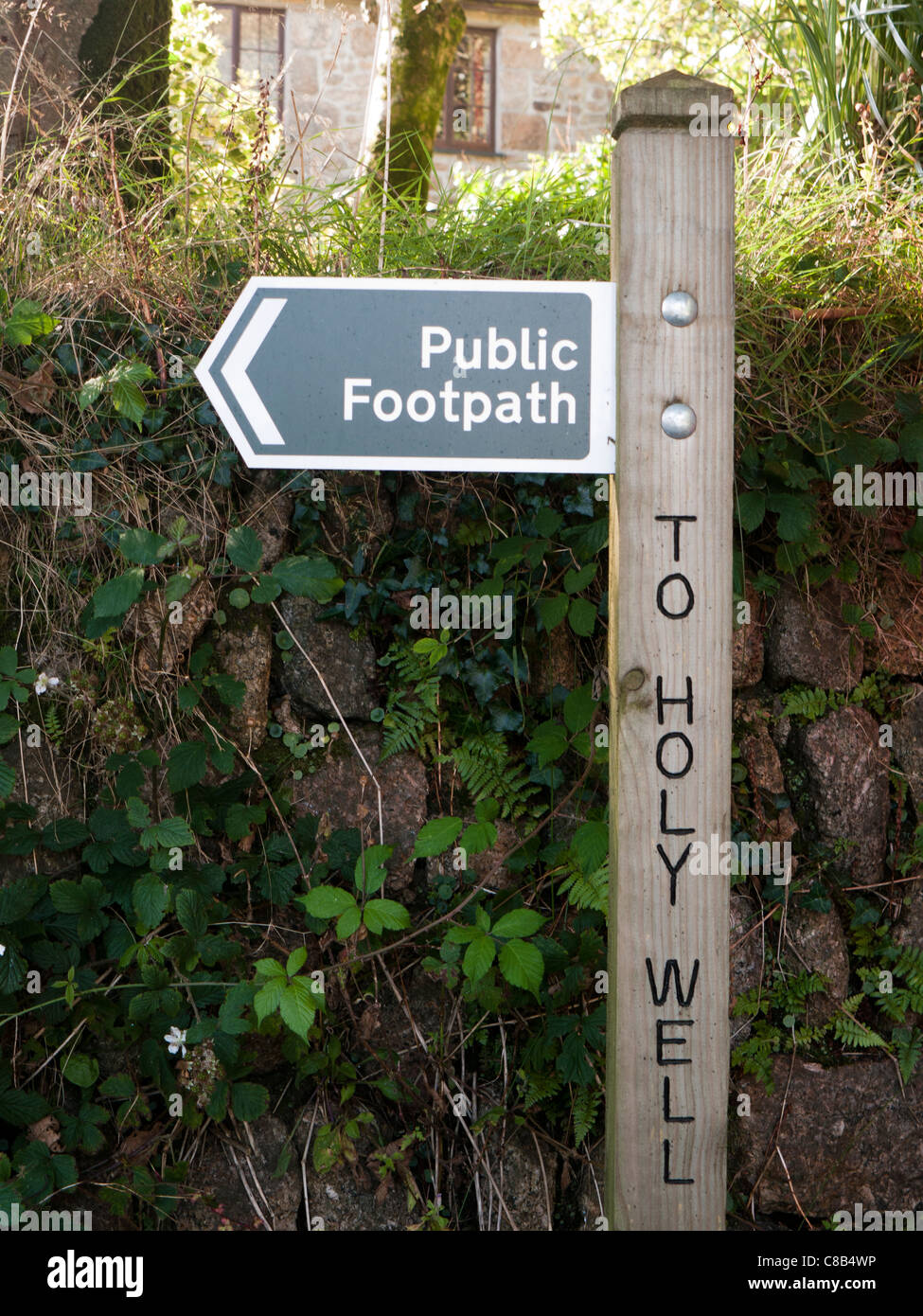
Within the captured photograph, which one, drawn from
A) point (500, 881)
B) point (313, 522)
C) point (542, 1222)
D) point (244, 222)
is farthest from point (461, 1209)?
point (244, 222)

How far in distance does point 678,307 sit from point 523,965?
1461 millimetres

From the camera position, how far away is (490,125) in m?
15.1

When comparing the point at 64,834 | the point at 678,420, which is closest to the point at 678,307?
the point at 678,420

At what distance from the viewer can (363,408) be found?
1.65 metres

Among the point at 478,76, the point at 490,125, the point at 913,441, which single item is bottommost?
the point at 913,441

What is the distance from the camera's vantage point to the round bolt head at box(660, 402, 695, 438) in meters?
1.58

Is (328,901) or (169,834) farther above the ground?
(169,834)

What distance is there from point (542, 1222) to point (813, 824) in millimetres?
1270

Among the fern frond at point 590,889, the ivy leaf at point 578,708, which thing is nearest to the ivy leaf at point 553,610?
the ivy leaf at point 578,708

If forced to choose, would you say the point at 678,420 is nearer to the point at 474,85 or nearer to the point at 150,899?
the point at 150,899

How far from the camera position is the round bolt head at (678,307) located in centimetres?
158

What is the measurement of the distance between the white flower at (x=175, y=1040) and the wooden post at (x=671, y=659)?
129 cm

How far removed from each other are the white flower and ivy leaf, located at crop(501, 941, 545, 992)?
0.82 metres

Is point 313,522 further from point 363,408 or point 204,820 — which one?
point 363,408
